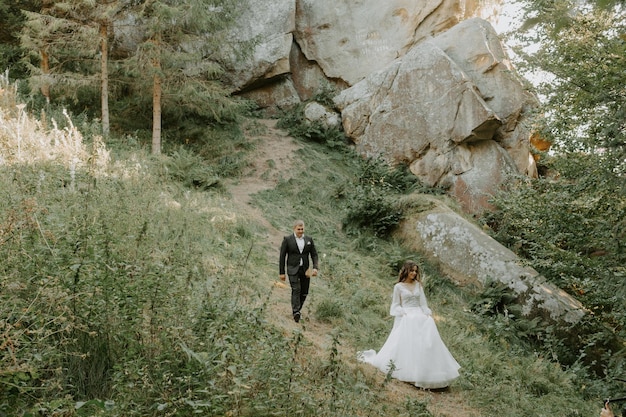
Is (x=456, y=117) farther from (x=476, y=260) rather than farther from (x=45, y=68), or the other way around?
(x=45, y=68)

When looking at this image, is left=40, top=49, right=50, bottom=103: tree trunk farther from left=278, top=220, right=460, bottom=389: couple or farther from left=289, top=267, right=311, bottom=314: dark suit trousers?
left=278, top=220, right=460, bottom=389: couple

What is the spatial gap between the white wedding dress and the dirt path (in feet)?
0.59

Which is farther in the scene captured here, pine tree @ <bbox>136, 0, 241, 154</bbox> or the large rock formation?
the large rock formation

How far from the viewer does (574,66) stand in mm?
9422

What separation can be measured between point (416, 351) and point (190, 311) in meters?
3.96

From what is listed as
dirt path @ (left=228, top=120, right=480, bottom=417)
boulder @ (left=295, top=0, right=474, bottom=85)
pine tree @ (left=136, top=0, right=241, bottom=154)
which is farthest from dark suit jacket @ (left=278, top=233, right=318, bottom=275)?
boulder @ (left=295, top=0, right=474, bottom=85)

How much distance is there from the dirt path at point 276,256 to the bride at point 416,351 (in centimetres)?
19

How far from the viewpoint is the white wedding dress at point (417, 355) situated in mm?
7297

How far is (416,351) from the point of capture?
24.2 ft

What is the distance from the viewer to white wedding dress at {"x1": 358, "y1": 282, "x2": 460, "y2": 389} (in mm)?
7297

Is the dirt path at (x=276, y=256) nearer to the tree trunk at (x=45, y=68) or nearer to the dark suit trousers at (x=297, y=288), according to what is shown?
the dark suit trousers at (x=297, y=288)

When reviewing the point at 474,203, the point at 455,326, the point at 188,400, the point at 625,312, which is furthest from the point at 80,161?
the point at 474,203

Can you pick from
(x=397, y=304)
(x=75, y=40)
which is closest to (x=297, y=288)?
(x=397, y=304)

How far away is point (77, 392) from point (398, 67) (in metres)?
18.1
